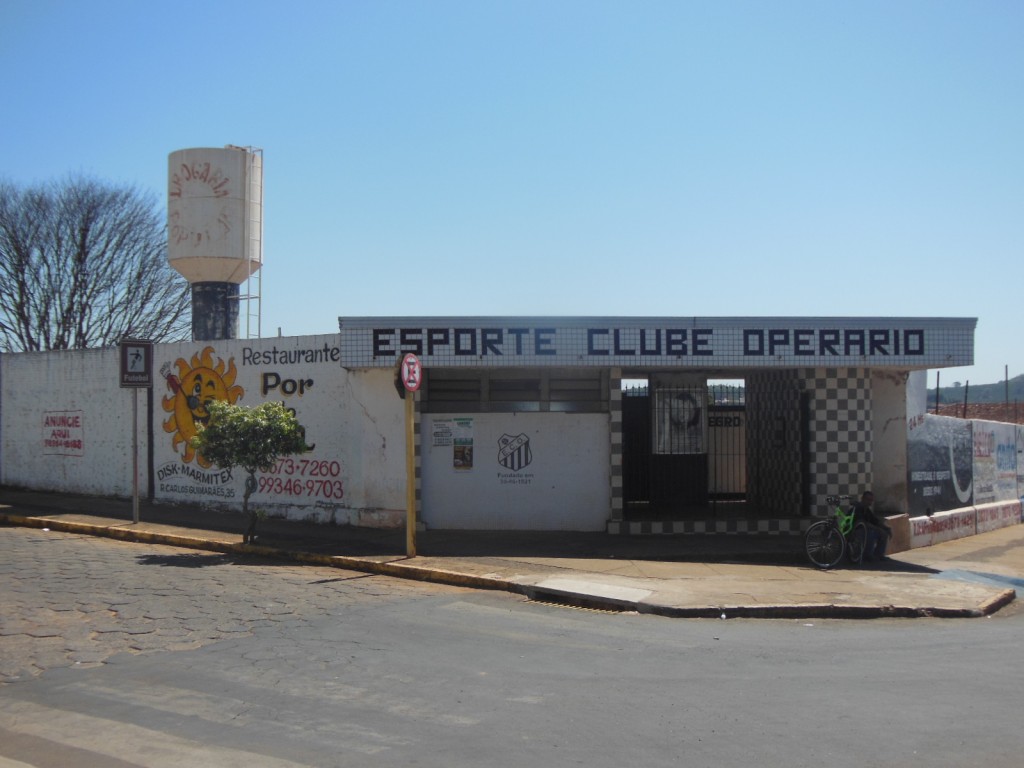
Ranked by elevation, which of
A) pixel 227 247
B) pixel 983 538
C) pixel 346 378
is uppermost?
pixel 227 247

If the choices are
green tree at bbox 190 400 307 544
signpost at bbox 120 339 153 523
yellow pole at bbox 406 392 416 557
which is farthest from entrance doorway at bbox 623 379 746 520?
signpost at bbox 120 339 153 523

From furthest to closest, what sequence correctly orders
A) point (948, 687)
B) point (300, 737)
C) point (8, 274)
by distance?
point (8, 274) → point (948, 687) → point (300, 737)

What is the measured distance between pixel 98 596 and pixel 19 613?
97cm

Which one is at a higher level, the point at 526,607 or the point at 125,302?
the point at 125,302

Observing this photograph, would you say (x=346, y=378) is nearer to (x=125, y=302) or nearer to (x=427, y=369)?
(x=427, y=369)

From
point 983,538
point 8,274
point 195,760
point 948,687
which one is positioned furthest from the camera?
point 8,274

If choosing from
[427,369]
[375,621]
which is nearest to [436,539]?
[427,369]

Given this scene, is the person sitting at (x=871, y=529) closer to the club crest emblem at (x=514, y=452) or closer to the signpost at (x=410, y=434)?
the club crest emblem at (x=514, y=452)

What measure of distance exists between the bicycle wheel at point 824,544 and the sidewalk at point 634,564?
0.24m

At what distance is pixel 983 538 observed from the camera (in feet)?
62.0

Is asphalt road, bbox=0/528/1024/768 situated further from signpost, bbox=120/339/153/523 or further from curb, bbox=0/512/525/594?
signpost, bbox=120/339/153/523

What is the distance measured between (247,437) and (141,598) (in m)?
4.12

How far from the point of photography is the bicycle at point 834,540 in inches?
539

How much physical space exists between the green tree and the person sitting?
854cm
